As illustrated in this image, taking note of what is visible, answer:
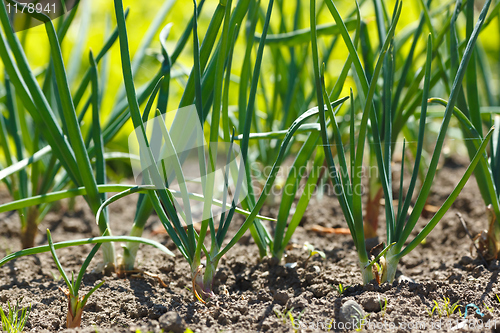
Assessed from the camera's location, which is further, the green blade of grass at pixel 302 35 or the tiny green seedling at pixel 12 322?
the green blade of grass at pixel 302 35

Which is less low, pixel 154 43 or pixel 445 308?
pixel 154 43

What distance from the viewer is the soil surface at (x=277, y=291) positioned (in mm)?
625

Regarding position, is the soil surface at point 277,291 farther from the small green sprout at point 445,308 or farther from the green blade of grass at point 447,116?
the green blade of grass at point 447,116

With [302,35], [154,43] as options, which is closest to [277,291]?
[302,35]

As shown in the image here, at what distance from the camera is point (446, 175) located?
154 cm

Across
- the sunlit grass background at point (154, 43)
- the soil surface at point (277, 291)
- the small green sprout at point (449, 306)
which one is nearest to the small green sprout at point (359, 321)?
the soil surface at point (277, 291)

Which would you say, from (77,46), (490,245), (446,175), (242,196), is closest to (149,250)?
(242,196)

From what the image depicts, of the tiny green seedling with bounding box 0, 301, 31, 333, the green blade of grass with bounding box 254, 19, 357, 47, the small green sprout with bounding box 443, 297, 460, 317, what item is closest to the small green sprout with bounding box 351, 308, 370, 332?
the small green sprout with bounding box 443, 297, 460, 317

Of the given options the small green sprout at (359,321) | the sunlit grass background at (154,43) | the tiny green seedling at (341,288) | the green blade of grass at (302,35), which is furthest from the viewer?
the sunlit grass background at (154,43)

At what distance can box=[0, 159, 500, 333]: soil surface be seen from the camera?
24.6 inches

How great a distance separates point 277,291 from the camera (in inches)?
28.7

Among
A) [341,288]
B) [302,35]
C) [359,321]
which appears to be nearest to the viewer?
[359,321]

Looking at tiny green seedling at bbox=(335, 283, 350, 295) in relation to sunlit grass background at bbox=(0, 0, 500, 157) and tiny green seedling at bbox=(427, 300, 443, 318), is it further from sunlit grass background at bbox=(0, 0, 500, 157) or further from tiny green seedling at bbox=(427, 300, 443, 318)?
sunlit grass background at bbox=(0, 0, 500, 157)

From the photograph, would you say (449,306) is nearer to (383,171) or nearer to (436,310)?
(436,310)
